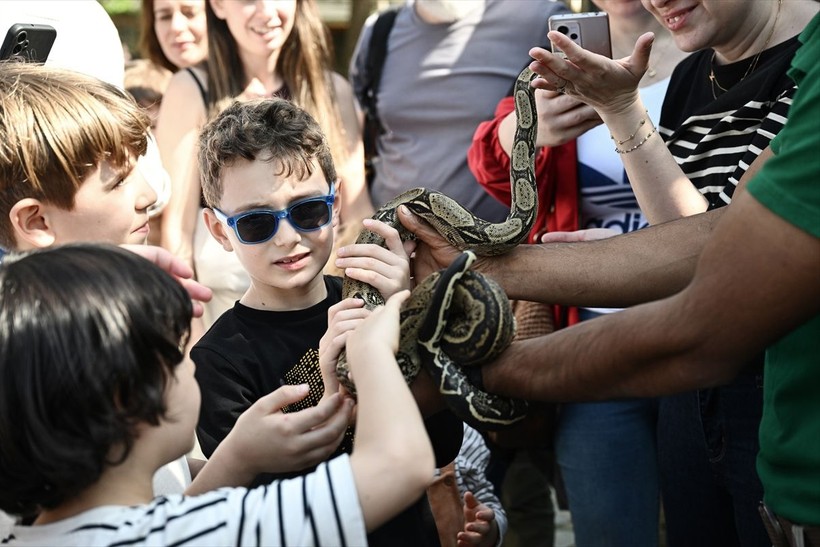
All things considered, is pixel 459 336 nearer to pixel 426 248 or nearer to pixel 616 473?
pixel 426 248

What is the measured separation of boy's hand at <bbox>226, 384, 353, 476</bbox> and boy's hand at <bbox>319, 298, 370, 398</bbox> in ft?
0.51

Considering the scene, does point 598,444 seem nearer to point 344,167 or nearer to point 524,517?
point 524,517

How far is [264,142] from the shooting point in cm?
305

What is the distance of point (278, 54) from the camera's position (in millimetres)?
5352

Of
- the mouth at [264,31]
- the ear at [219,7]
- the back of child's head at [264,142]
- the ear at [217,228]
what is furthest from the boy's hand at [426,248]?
the ear at [219,7]

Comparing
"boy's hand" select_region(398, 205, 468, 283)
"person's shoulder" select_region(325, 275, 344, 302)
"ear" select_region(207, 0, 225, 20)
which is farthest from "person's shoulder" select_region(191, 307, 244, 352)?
"ear" select_region(207, 0, 225, 20)

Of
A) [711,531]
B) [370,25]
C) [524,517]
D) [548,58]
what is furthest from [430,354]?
[370,25]

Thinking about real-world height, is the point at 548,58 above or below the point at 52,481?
above

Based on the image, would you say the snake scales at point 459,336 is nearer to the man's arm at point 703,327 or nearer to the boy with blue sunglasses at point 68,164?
the man's arm at point 703,327

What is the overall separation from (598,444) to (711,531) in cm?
65

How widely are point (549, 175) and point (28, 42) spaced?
229 cm

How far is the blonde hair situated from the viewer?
17.0 ft

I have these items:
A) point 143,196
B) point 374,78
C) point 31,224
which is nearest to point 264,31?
point 374,78

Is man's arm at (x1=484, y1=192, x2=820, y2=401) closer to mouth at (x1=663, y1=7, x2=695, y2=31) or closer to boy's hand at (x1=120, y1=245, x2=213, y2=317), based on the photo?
boy's hand at (x1=120, y1=245, x2=213, y2=317)
